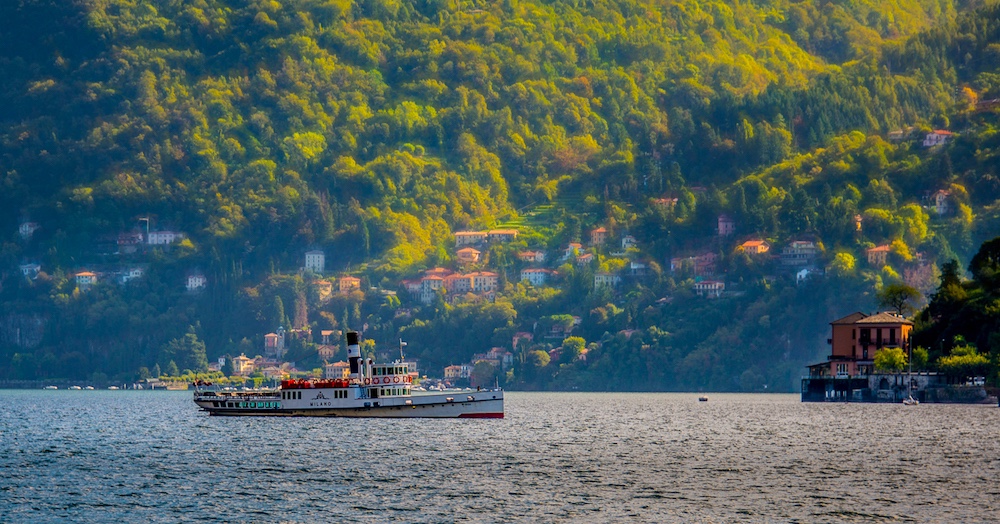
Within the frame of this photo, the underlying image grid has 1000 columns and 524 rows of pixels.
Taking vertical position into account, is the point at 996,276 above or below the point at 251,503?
above

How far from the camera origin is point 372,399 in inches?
5074

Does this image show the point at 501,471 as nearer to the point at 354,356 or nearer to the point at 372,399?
the point at 372,399

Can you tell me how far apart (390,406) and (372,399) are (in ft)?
4.75

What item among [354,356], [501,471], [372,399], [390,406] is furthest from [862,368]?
[501,471]

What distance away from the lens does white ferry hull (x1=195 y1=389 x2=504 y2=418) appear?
129 metres

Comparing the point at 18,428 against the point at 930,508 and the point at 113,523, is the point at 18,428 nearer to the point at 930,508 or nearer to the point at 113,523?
the point at 113,523

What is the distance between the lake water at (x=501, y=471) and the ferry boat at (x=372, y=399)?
134 centimetres

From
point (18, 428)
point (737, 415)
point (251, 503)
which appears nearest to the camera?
point (251, 503)

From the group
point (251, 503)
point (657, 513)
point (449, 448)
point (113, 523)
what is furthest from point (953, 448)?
point (113, 523)

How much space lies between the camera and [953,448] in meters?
98.2

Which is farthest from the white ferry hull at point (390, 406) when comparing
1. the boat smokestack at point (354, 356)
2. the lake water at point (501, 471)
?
the boat smokestack at point (354, 356)

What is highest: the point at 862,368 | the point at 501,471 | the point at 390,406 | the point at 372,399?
the point at 862,368

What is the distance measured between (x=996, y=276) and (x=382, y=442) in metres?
79.5

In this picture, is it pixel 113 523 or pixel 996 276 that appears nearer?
pixel 113 523
